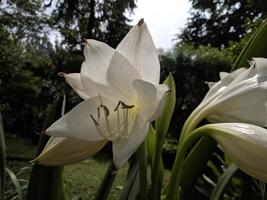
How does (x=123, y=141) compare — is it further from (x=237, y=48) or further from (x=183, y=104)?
(x=183, y=104)

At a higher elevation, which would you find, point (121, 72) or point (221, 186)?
A: point (121, 72)

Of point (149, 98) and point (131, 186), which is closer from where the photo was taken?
point (149, 98)

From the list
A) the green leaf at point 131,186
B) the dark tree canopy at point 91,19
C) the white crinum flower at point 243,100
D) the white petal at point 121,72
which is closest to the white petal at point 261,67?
the white crinum flower at point 243,100

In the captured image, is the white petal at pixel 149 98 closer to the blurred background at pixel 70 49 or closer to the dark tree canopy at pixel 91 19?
the blurred background at pixel 70 49

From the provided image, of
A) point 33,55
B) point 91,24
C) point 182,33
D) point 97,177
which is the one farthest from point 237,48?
point 182,33

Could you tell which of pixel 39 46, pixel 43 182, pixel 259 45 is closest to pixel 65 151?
pixel 43 182

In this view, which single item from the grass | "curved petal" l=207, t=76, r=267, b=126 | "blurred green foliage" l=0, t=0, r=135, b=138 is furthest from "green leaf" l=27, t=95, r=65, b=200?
"blurred green foliage" l=0, t=0, r=135, b=138

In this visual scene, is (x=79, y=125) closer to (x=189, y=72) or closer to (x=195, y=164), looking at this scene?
(x=195, y=164)
